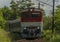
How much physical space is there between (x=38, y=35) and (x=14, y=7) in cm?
2670

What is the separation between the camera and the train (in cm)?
1939

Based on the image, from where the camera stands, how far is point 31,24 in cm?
1970

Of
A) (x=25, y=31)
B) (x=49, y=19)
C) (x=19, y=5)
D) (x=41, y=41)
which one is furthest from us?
(x=19, y=5)

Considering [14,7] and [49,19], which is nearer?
[49,19]

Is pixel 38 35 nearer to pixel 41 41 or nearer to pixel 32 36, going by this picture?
pixel 32 36

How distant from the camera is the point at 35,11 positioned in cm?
1986

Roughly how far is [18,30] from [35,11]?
2.93 m

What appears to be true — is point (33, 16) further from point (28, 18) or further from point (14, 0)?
point (14, 0)

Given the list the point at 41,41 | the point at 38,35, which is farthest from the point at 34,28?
the point at 41,41

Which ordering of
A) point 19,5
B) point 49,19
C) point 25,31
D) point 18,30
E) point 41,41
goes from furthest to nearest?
1. point 19,5
2. point 49,19
3. point 18,30
4. point 25,31
5. point 41,41

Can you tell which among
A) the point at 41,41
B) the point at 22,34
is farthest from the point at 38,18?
the point at 41,41

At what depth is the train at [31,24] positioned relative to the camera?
19.4m

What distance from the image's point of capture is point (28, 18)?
20109mm

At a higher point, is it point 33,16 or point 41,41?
point 33,16
